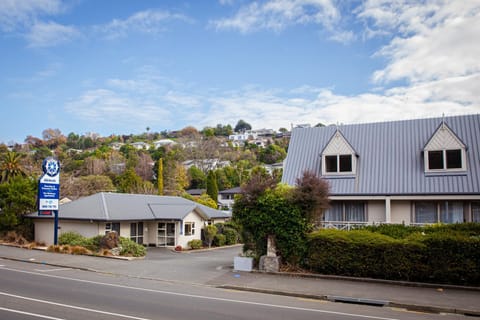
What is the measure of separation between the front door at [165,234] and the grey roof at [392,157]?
1438cm

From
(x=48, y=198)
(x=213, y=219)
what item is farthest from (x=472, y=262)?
(x=213, y=219)

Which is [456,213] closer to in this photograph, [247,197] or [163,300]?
[247,197]

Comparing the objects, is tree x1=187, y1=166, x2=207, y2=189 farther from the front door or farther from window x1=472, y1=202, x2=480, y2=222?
window x1=472, y1=202, x2=480, y2=222

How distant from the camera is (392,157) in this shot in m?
25.1

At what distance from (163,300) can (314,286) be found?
6.17 m

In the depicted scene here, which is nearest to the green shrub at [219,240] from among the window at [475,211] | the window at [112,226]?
the window at [112,226]

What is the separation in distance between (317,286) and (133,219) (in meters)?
19.8

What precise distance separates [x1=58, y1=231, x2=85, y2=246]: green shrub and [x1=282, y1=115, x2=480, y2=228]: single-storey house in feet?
48.0

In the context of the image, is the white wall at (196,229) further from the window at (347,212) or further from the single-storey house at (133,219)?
the window at (347,212)

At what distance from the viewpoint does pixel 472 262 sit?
15.6 m

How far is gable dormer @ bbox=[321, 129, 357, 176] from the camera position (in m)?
25.4

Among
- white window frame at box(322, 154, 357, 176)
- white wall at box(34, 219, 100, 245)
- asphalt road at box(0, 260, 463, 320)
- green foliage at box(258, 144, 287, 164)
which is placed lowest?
asphalt road at box(0, 260, 463, 320)

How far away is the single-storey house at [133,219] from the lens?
3167cm

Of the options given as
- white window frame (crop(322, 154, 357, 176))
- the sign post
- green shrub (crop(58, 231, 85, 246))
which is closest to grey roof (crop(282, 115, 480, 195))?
white window frame (crop(322, 154, 357, 176))
